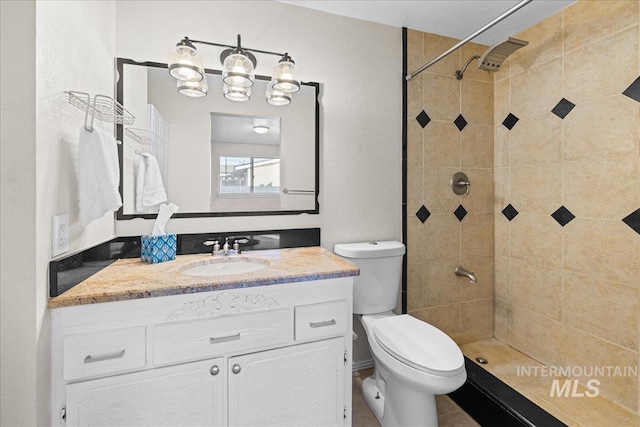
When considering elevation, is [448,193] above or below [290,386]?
above

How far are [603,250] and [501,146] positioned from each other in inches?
36.7

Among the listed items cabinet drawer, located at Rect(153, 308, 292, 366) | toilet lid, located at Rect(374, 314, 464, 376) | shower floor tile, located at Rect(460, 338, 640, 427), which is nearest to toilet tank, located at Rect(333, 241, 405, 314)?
toilet lid, located at Rect(374, 314, 464, 376)

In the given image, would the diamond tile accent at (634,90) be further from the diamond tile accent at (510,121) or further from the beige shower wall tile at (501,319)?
the beige shower wall tile at (501,319)

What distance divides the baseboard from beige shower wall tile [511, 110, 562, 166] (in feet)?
5.54

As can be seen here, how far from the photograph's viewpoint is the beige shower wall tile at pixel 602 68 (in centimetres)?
161

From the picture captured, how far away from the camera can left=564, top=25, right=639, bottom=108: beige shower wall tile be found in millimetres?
1614

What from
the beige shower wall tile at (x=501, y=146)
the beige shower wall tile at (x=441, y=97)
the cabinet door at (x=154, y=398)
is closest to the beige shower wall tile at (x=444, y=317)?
the beige shower wall tile at (x=501, y=146)

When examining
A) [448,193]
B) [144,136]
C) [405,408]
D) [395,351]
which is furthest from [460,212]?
[144,136]

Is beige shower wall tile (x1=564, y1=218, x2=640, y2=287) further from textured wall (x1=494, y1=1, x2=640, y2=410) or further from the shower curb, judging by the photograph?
the shower curb

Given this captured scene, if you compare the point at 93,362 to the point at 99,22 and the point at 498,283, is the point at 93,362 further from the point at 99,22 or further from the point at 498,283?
the point at 498,283

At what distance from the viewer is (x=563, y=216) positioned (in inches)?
75.9

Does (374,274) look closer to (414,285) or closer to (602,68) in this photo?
(414,285)

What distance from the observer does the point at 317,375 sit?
134cm

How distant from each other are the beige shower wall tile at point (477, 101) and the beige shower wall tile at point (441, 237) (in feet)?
2.42
